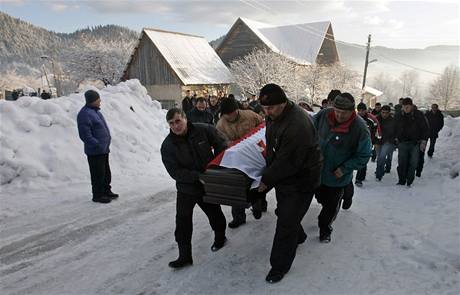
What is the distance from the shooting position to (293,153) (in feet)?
10.5

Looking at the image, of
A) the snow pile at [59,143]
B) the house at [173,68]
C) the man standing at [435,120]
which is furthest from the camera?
the house at [173,68]

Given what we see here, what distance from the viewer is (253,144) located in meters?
3.83

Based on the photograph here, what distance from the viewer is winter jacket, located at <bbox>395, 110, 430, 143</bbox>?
7492 millimetres

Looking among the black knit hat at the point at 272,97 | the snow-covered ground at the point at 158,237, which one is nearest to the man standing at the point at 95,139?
the snow-covered ground at the point at 158,237

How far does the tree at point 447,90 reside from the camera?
6800 centimetres

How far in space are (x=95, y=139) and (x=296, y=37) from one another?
38637 millimetres

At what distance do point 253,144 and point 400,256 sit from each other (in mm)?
2045

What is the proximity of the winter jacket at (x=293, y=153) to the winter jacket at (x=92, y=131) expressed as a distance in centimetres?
363

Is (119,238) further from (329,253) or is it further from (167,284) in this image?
(329,253)

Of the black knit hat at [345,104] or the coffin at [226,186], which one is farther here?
the black knit hat at [345,104]

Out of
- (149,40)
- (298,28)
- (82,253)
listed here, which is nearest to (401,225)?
(82,253)

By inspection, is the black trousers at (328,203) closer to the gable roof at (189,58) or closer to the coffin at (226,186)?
the coffin at (226,186)

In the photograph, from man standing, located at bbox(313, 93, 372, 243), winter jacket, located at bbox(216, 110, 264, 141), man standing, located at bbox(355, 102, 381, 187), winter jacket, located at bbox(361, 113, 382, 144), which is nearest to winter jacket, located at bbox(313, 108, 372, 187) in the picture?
man standing, located at bbox(313, 93, 372, 243)

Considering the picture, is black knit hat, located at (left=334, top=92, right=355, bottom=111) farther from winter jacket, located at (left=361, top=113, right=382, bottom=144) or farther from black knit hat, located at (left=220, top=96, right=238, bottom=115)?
winter jacket, located at (left=361, top=113, right=382, bottom=144)
